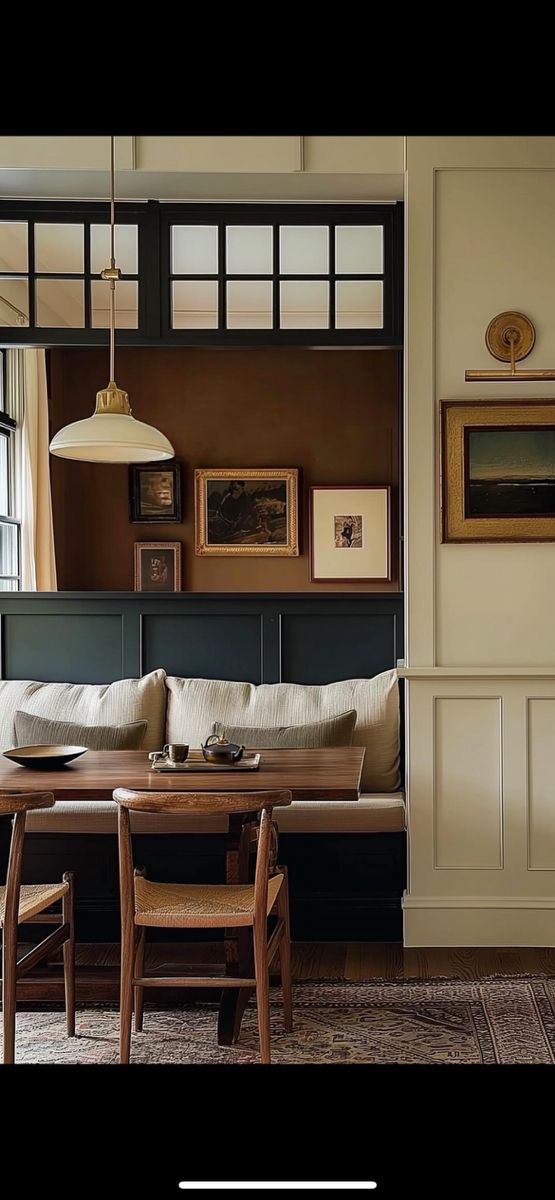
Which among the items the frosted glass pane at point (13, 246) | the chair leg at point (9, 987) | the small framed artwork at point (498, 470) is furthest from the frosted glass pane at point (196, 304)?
the chair leg at point (9, 987)

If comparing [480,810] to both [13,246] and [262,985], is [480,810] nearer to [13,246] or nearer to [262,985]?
[262,985]

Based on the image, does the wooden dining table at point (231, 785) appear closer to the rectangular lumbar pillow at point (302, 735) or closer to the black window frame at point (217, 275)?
the rectangular lumbar pillow at point (302, 735)

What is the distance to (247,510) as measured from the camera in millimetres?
6430

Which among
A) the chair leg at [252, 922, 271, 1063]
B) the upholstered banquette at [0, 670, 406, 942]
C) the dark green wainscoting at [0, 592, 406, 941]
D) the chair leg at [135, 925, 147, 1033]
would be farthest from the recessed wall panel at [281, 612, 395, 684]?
the chair leg at [252, 922, 271, 1063]

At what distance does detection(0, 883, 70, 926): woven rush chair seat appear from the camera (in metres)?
2.57

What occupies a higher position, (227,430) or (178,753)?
(227,430)

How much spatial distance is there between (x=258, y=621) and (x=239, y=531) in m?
2.27

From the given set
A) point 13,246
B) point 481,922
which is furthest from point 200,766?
point 13,246

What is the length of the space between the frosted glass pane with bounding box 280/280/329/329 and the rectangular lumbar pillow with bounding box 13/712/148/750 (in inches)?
67.3

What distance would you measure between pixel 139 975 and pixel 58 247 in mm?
2822

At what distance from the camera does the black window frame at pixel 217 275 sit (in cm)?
393

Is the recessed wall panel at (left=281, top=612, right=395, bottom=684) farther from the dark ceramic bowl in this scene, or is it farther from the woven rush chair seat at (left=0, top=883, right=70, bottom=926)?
the woven rush chair seat at (left=0, top=883, right=70, bottom=926)

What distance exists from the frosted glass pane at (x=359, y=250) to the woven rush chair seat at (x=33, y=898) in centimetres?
255
